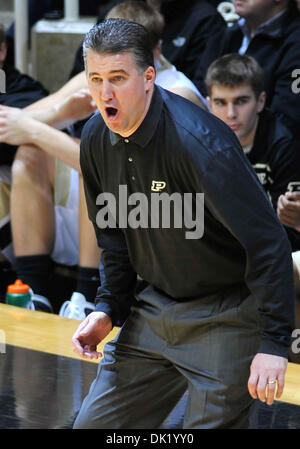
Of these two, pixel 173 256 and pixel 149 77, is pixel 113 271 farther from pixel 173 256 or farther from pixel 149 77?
pixel 149 77

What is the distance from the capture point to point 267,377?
1778 millimetres

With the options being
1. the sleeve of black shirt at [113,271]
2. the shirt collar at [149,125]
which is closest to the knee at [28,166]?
the sleeve of black shirt at [113,271]

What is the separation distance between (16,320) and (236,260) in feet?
5.17

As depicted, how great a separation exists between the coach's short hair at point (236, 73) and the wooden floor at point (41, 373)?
3.39ft

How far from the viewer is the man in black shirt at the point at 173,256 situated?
1813 millimetres

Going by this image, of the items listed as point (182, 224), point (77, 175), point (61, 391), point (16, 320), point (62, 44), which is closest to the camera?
point (182, 224)

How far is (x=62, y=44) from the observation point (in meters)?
4.43

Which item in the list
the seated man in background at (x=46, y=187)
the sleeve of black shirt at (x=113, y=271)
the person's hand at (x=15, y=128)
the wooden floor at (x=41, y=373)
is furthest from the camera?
the person's hand at (x=15, y=128)

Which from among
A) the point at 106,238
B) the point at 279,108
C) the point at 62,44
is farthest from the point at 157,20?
the point at 106,238

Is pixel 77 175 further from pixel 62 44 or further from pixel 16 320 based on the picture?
pixel 62 44

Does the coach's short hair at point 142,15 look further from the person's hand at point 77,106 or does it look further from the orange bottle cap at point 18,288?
the orange bottle cap at point 18,288

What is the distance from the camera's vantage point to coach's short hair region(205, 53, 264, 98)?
3244 millimetres

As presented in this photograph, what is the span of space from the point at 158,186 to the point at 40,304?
5.59 ft

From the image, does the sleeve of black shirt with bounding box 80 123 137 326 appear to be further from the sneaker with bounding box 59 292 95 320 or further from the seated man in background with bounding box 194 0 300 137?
the seated man in background with bounding box 194 0 300 137
